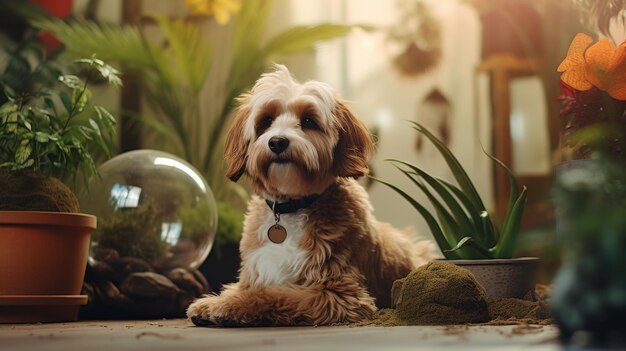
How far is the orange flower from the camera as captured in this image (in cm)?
236

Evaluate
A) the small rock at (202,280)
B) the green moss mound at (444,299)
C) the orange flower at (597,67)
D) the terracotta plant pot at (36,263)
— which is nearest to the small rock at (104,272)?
the small rock at (202,280)

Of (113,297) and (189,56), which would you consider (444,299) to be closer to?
(113,297)

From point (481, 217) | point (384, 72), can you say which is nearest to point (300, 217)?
point (481, 217)

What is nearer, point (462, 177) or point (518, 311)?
point (518, 311)

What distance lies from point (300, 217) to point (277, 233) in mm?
85

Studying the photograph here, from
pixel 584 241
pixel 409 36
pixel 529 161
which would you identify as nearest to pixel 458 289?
pixel 584 241

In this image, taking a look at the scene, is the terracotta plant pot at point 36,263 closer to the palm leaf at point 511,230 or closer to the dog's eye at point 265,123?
the dog's eye at point 265,123

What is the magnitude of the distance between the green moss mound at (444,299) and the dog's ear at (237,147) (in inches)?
25.8

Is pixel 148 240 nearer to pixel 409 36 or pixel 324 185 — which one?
pixel 324 185

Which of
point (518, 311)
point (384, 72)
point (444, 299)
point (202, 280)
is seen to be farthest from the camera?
point (384, 72)

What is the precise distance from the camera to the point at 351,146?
8.36 ft

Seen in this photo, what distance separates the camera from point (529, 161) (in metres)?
5.05

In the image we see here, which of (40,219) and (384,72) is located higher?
(384,72)

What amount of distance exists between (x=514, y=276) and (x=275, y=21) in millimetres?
3414
